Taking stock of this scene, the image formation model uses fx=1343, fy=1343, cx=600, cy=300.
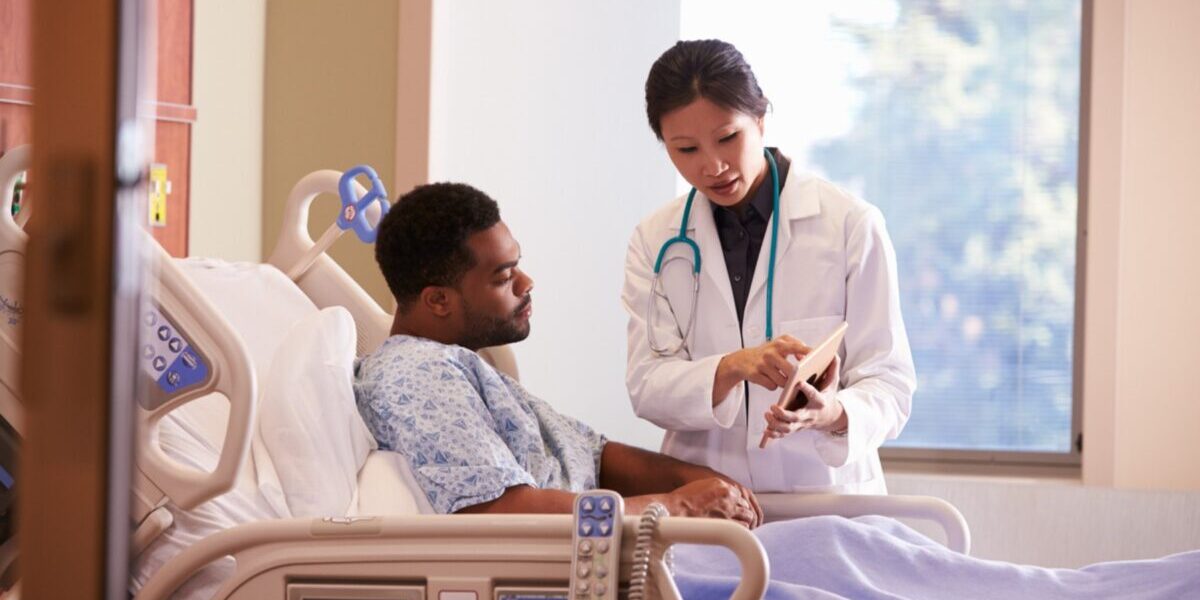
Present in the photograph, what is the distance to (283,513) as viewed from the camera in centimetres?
179

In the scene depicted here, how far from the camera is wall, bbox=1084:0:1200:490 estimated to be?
10.7 ft

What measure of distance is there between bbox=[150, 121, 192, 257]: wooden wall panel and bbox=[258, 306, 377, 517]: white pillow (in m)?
1.17

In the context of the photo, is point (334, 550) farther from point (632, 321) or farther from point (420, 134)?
point (420, 134)

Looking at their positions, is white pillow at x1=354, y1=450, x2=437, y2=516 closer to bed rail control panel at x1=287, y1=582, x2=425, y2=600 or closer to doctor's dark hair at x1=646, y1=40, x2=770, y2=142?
bed rail control panel at x1=287, y1=582, x2=425, y2=600

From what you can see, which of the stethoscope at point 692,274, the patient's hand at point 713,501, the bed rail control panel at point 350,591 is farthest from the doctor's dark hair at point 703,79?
the bed rail control panel at point 350,591

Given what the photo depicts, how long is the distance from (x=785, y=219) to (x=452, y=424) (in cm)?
75

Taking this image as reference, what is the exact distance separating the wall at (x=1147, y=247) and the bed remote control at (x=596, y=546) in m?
2.29

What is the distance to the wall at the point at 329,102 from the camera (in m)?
3.35

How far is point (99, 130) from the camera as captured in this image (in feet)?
1.87

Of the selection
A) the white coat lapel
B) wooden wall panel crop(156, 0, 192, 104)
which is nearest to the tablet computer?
Result: the white coat lapel

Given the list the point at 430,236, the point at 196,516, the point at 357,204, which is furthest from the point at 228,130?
the point at 196,516

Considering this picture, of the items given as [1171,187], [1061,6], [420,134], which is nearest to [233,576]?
[420,134]

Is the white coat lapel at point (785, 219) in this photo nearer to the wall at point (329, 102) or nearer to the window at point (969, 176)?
the wall at point (329, 102)

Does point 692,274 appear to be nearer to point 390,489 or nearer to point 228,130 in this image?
point 390,489
